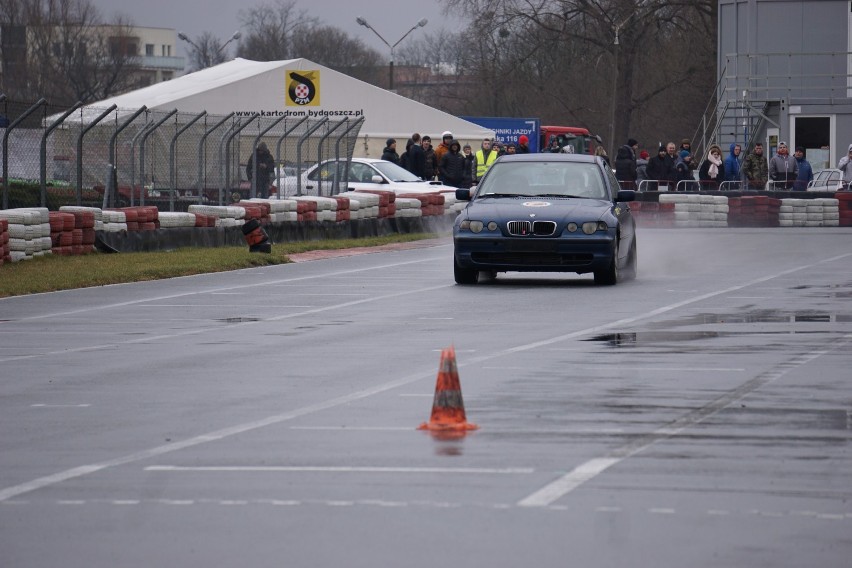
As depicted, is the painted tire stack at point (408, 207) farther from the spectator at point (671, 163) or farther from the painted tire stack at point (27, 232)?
the painted tire stack at point (27, 232)

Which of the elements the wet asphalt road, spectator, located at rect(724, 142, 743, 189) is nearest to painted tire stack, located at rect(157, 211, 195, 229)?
the wet asphalt road

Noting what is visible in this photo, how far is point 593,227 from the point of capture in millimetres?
19891

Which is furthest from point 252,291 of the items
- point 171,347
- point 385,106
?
point 385,106

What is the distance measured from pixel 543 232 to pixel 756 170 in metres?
24.1

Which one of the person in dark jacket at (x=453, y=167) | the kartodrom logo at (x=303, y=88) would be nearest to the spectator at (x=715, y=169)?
the person in dark jacket at (x=453, y=167)

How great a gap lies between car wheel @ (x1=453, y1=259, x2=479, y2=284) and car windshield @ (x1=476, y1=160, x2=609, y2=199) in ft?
3.51

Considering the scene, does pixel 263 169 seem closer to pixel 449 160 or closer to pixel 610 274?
pixel 449 160

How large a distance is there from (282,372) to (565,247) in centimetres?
819

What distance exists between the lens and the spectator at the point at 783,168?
4247 centimetres

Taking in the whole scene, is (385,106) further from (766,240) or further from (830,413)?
(830,413)

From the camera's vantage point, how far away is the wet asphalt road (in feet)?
21.6

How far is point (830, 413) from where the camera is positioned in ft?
32.1

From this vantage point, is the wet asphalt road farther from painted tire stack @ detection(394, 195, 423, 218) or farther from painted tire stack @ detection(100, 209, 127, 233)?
painted tire stack @ detection(394, 195, 423, 218)

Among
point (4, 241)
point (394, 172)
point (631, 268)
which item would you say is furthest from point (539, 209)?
point (394, 172)
